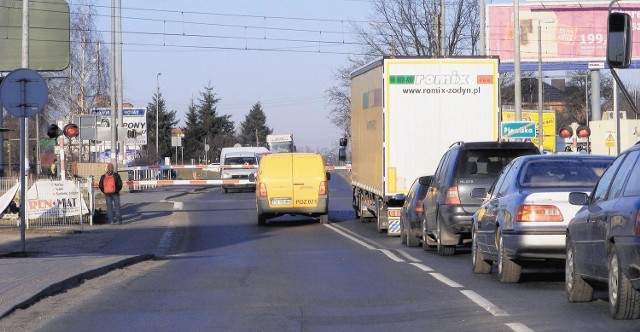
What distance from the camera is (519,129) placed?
3155 centimetres

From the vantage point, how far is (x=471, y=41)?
197ft

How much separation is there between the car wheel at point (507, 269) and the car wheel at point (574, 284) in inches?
72.2

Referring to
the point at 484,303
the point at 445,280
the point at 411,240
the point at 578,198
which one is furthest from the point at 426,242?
the point at 578,198

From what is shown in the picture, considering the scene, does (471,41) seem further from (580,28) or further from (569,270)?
(569,270)

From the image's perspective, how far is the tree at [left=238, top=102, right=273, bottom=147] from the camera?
163625mm

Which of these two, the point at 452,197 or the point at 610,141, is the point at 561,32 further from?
the point at 452,197

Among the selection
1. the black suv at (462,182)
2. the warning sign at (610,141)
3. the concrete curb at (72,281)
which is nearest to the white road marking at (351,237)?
the black suv at (462,182)

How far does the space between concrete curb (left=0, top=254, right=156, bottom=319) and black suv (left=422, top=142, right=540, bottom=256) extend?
490cm

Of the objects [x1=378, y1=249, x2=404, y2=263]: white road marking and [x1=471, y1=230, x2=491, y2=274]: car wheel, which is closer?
[x1=471, y1=230, x2=491, y2=274]: car wheel

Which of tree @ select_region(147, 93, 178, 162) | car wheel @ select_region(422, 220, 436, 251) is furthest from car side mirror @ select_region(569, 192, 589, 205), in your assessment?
tree @ select_region(147, 93, 178, 162)

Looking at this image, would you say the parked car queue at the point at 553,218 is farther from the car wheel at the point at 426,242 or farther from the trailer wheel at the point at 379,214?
the trailer wheel at the point at 379,214

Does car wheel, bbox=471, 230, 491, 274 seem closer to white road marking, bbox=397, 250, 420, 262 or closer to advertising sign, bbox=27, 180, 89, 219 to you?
white road marking, bbox=397, 250, 420, 262

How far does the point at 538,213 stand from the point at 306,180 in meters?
16.6

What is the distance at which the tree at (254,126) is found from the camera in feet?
537
